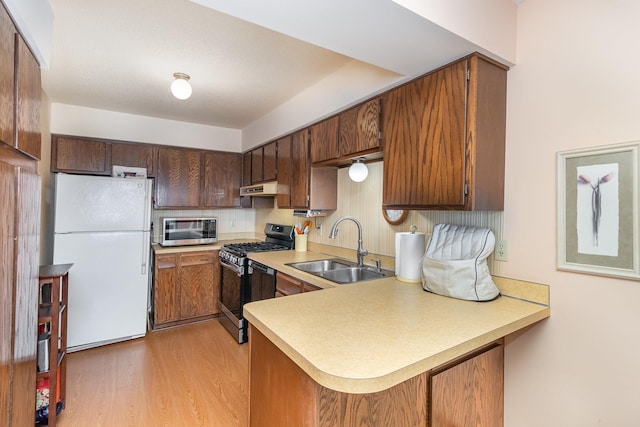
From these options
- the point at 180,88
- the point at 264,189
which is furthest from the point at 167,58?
the point at 264,189

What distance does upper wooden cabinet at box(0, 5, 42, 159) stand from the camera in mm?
991

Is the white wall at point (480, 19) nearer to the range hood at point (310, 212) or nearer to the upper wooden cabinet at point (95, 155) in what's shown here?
the range hood at point (310, 212)

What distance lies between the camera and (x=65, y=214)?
273cm

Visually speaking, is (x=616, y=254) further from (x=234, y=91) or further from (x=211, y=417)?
(x=234, y=91)

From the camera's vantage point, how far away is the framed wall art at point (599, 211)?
45.9 inches

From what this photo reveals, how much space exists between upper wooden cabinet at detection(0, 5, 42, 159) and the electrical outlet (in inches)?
83.3

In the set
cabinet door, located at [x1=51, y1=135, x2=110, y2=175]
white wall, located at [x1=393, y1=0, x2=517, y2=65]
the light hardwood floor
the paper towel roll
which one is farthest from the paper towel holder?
cabinet door, located at [x1=51, y1=135, x2=110, y2=175]

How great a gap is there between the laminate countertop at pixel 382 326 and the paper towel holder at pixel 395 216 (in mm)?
542

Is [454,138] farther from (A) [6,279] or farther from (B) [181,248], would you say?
(B) [181,248]

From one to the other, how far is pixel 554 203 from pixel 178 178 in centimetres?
360

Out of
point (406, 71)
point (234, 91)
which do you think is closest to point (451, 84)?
point (406, 71)

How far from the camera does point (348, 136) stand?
7.23 ft

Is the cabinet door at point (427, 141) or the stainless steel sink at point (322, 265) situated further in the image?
the stainless steel sink at point (322, 265)

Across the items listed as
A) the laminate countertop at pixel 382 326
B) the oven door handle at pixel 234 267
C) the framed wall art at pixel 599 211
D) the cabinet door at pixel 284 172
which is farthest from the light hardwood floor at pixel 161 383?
the framed wall art at pixel 599 211
